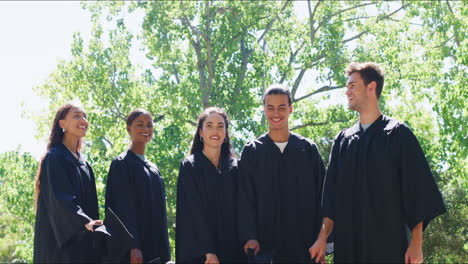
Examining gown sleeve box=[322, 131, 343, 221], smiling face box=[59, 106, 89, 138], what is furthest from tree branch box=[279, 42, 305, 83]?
gown sleeve box=[322, 131, 343, 221]

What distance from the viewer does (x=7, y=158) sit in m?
22.3

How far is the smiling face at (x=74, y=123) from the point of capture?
6.25 m

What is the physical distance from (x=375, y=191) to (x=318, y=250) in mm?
658

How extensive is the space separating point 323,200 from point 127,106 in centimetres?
1538

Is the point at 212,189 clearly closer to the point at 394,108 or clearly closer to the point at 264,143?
the point at 264,143

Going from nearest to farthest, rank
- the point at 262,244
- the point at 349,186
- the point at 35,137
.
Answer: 1. the point at 349,186
2. the point at 262,244
3. the point at 35,137

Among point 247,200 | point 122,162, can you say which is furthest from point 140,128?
point 247,200

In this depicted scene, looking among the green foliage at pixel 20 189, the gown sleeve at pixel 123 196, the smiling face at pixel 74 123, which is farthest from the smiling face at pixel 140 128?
the green foliage at pixel 20 189

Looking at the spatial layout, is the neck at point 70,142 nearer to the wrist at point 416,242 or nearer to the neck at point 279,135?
the neck at point 279,135

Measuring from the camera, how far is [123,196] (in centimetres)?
634

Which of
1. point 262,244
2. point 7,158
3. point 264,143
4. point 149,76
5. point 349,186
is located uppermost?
point 149,76

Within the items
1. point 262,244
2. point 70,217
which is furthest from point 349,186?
point 70,217

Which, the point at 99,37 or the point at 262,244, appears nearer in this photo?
the point at 262,244

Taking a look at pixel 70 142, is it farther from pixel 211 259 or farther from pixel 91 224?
pixel 211 259
